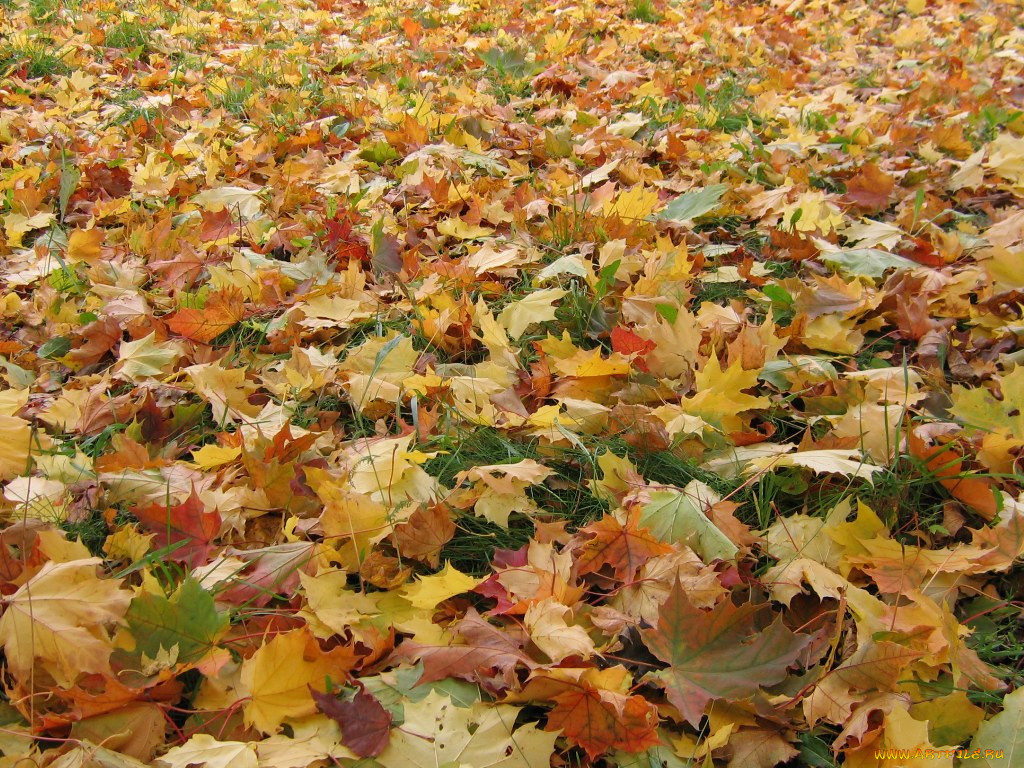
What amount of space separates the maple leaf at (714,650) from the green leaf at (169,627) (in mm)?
655

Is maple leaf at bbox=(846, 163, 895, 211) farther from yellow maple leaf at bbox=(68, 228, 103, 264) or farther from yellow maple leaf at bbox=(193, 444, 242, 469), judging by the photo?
yellow maple leaf at bbox=(68, 228, 103, 264)

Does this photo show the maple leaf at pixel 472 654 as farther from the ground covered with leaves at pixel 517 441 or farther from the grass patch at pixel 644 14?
the grass patch at pixel 644 14

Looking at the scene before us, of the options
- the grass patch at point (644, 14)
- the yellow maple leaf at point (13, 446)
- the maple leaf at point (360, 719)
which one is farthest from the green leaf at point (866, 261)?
the grass patch at point (644, 14)

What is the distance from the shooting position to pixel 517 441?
1.56m

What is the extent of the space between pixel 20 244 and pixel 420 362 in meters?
1.72

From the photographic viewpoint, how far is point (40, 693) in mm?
989

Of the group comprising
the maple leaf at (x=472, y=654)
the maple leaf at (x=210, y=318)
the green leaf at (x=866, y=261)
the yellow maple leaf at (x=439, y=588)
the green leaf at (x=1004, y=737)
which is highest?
the maple leaf at (x=210, y=318)

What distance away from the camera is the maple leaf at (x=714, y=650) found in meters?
1.02

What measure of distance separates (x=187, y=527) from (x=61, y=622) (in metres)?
0.27

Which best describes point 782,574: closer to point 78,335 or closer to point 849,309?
point 849,309

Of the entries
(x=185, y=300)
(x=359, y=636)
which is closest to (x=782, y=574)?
(x=359, y=636)

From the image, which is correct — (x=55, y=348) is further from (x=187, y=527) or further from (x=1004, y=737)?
(x=1004, y=737)

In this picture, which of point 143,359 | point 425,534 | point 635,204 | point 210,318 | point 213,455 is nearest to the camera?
point 425,534

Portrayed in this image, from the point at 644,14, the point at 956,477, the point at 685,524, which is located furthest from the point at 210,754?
the point at 644,14
